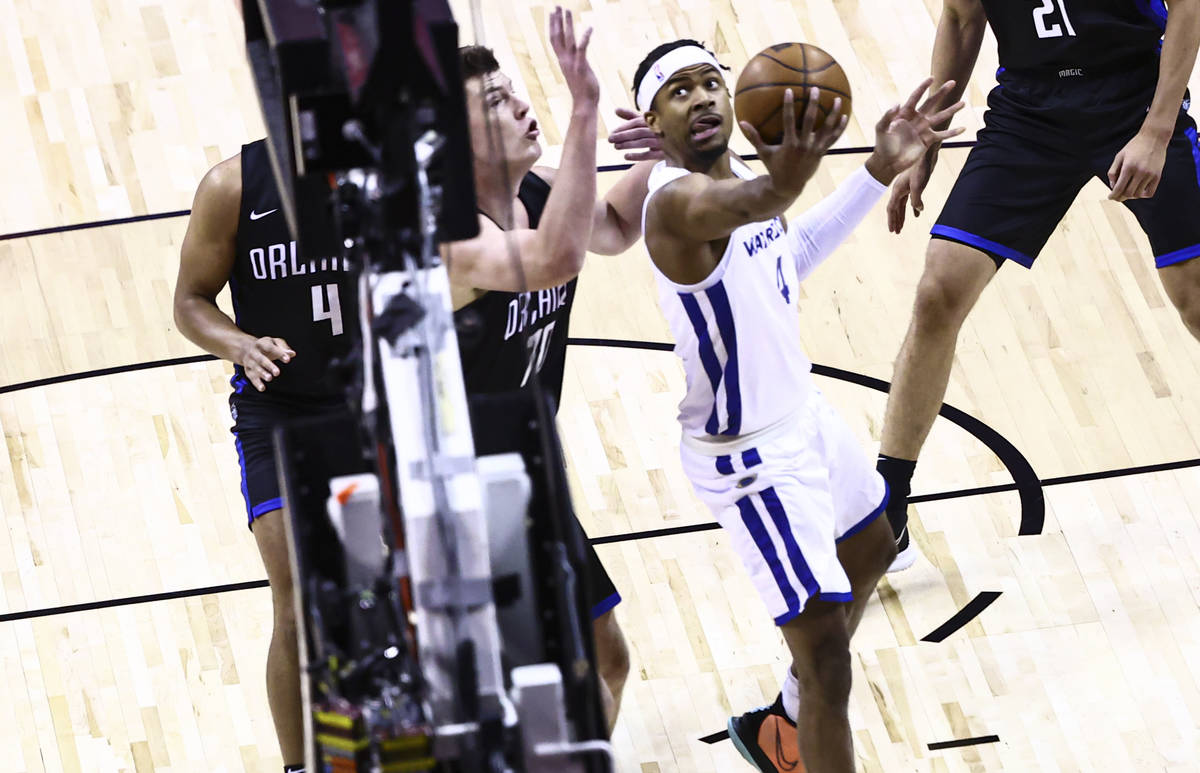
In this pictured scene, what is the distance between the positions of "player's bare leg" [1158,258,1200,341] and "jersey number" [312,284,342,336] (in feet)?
7.61

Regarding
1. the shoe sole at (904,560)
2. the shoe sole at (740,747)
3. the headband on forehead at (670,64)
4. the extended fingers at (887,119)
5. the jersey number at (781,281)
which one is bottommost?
the shoe sole at (740,747)

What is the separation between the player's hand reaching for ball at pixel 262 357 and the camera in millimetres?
4172

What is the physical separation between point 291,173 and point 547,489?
0.56 m

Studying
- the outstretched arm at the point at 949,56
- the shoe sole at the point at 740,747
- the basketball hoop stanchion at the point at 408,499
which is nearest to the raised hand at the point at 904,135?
the outstretched arm at the point at 949,56

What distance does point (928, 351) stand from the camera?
519cm

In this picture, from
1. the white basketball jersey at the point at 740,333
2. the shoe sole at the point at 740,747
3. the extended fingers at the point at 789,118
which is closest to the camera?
the extended fingers at the point at 789,118

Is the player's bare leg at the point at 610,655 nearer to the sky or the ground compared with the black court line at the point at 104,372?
nearer to the ground

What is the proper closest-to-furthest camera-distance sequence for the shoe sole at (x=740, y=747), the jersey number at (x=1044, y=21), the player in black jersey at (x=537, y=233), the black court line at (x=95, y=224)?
1. the player in black jersey at (x=537, y=233)
2. the shoe sole at (x=740, y=747)
3. the jersey number at (x=1044, y=21)
4. the black court line at (x=95, y=224)

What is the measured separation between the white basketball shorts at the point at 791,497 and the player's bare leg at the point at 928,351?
0.80 metres

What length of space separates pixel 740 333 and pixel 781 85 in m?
0.57

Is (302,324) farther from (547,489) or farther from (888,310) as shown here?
(888,310)

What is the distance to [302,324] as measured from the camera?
448 centimetres

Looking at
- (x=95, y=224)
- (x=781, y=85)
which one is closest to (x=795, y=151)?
(x=781, y=85)

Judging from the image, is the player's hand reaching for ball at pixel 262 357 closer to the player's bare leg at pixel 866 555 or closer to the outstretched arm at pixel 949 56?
the player's bare leg at pixel 866 555
